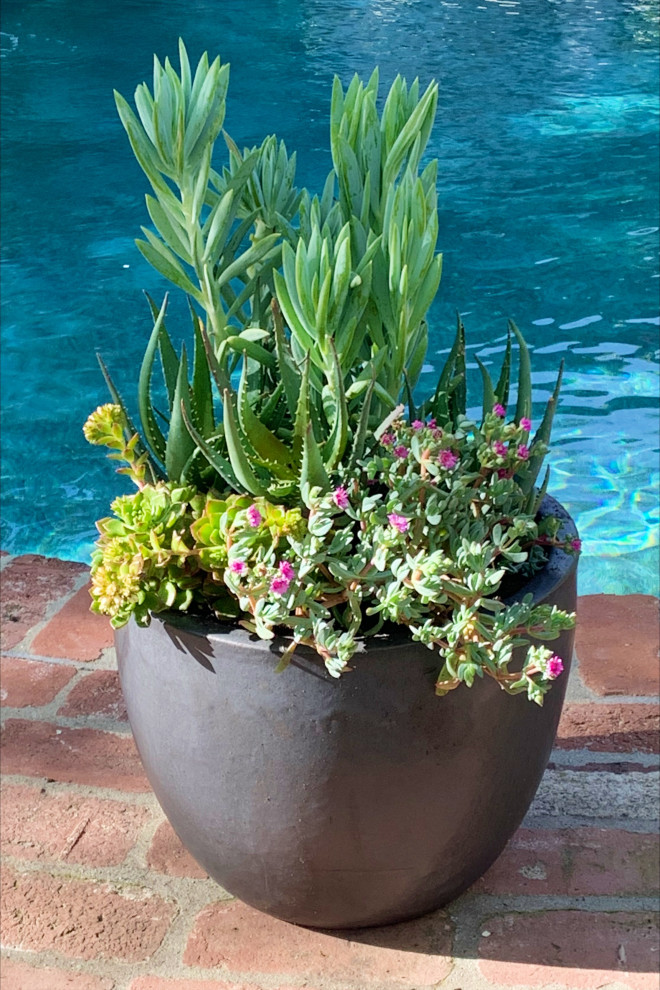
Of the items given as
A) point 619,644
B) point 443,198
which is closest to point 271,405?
point 619,644

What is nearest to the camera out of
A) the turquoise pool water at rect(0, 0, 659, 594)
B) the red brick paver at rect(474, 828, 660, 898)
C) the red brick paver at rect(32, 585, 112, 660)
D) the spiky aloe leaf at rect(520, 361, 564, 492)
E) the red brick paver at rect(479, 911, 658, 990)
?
the spiky aloe leaf at rect(520, 361, 564, 492)

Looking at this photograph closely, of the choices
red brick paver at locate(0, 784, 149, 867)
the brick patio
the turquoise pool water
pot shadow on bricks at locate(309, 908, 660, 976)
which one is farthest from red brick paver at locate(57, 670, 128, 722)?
the turquoise pool water

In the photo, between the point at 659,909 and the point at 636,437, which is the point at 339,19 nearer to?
the point at 636,437

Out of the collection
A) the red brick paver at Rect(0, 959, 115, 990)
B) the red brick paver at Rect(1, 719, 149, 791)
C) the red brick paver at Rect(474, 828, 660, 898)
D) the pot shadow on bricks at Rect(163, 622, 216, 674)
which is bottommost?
the red brick paver at Rect(1, 719, 149, 791)

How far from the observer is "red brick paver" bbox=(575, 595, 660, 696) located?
1725 mm

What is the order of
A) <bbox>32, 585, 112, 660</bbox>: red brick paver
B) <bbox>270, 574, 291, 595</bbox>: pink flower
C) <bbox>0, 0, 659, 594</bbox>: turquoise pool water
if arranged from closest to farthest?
<bbox>270, 574, 291, 595</bbox>: pink flower
<bbox>32, 585, 112, 660</bbox>: red brick paver
<bbox>0, 0, 659, 594</bbox>: turquoise pool water

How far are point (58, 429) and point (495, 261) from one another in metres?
2.21

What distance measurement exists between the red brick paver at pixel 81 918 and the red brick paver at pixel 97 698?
13.5 inches

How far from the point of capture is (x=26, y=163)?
19.7 ft

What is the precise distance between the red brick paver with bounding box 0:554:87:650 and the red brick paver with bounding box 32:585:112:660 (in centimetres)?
4

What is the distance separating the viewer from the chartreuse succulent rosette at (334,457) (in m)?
0.96

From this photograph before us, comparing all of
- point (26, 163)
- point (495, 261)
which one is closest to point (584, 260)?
point (495, 261)

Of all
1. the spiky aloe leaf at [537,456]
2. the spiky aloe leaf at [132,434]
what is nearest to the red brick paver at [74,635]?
the spiky aloe leaf at [132,434]

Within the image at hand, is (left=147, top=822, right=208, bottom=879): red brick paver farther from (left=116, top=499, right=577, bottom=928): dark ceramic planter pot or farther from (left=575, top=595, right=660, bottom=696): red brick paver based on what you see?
(left=575, top=595, right=660, bottom=696): red brick paver
